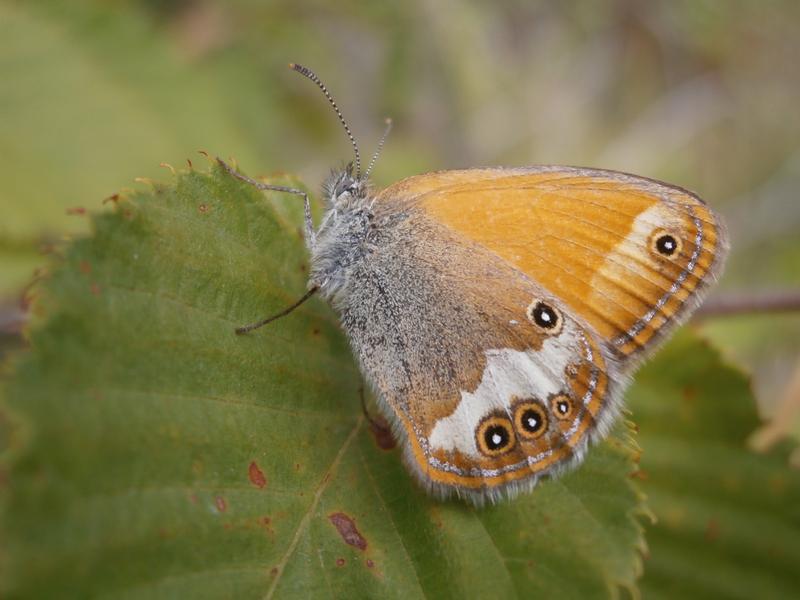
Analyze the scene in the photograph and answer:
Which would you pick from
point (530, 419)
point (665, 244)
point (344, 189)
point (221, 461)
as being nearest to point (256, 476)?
point (221, 461)

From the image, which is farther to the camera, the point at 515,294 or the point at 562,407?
the point at 515,294

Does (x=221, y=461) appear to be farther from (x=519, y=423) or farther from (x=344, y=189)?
(x=344, y=189)

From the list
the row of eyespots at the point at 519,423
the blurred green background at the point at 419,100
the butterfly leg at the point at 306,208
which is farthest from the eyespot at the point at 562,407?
the blurred green background at the point at 419,100

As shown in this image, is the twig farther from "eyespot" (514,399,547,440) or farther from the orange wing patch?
"eyespot" (514,399,547,440)

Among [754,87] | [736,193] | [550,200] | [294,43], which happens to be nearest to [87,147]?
[294,43]

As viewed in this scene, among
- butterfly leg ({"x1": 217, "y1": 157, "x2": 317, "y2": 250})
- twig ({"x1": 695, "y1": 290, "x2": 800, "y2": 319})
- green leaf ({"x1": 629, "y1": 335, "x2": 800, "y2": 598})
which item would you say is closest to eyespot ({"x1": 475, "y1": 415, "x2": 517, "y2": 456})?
butterfly leg ({"x1": 217, "y1": 157, "x2": 317, "y2": 250})

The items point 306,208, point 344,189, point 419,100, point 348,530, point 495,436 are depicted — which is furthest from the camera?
point 419,100
